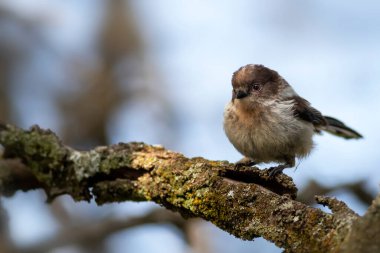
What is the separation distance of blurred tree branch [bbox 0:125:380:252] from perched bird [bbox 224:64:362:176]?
61.2 inches

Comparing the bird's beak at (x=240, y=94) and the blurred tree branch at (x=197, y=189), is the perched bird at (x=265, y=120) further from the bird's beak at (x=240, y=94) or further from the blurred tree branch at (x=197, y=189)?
the blurred tree branch at (x=197, y=189)

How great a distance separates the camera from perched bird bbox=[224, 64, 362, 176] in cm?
539

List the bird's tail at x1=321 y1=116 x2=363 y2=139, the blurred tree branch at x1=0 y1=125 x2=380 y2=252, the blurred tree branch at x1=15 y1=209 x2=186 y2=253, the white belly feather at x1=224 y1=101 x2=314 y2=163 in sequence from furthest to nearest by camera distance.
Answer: the bird's tail at x1=321 y1=116 x2=363 y2=139 < the white belly feather at x1=224 y1=101 x2=314 y2=163 < the blurred tree branch at x1=15 y1=209 x2=186 y2=253 < the blurred tree branch at x1=0 y1=125 x2=380 y2=252

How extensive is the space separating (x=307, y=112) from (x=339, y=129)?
84 centimetres

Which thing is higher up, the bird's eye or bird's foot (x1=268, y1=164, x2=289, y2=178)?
the bird's eye

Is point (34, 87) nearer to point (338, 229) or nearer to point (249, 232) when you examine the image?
point (249, 232)

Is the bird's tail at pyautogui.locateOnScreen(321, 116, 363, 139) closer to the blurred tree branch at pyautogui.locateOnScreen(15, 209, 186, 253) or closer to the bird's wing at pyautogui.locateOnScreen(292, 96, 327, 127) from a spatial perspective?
the bird's wing at pyautogui.locateOnScreen(292, 96, 327, 127)

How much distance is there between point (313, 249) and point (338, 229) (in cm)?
17

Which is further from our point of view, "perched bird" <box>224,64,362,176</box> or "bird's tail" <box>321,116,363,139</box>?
"bird's tail" <box>321,116,363,139</box>

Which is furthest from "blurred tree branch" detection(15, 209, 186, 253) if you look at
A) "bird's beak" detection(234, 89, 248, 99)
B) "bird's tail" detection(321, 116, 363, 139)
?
"bird's tail" detection(321, 116, 363, 139)

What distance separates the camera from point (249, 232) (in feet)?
10.1

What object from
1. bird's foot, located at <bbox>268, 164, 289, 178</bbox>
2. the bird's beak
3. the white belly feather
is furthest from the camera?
the bird's beak

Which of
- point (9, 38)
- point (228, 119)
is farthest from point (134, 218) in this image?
point (9, 38)

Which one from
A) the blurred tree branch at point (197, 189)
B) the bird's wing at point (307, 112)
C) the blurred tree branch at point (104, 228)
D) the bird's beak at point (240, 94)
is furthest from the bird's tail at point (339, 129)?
the blurred tree branch at point (197, 189)
